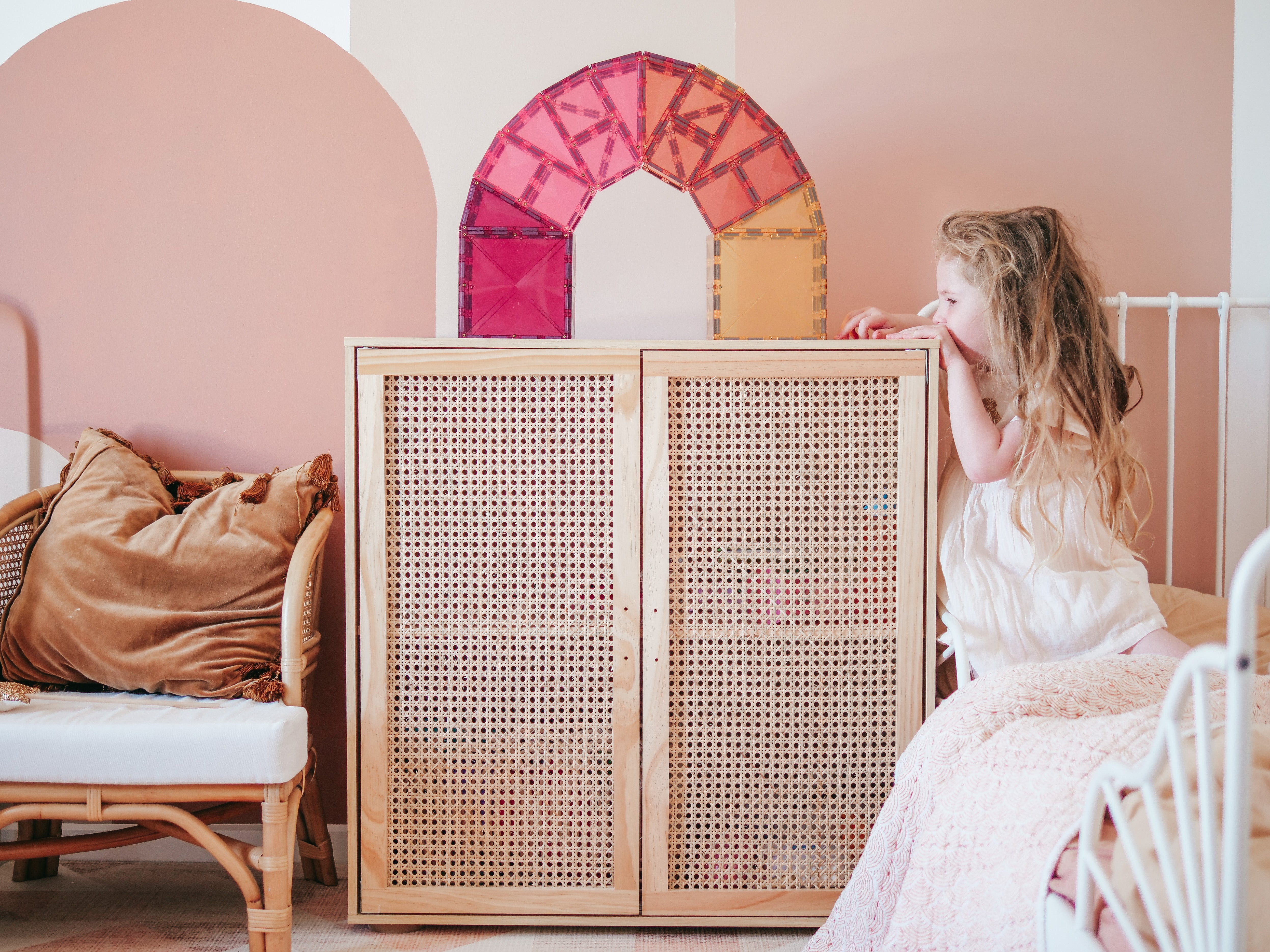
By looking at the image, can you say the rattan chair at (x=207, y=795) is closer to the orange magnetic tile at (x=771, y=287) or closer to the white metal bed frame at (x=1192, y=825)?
the orange magnetic tile at (x=771, y=287)

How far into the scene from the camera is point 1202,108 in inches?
68.7

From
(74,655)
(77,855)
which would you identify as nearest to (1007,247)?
(74,655)

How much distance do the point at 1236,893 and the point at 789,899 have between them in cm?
97

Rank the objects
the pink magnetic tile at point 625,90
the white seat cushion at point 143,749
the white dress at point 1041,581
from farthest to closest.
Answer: the pink magnetic tile at point 625,90 < the white dress at point 1041,581 < the white seat cushion at point 143,749

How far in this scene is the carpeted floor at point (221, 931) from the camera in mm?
1414

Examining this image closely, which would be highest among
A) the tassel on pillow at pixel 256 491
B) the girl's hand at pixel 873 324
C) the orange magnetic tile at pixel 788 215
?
the orange magnetic tile at pixel 788 215

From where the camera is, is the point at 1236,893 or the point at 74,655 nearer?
the point at 1236,893

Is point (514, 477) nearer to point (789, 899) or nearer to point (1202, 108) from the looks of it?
point (789, 899)

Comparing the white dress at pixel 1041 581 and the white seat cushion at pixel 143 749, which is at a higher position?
the white dress at pixel 1041 581

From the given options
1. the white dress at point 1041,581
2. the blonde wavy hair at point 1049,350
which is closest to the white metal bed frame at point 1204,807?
the white dress at point 1041,581

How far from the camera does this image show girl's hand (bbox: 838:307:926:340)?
1.51m

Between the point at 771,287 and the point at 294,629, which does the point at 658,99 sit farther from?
the point at 294,629

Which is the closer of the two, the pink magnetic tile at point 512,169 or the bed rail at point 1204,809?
the bed rail at point 1204,809

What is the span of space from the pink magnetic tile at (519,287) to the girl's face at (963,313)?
0.71m
